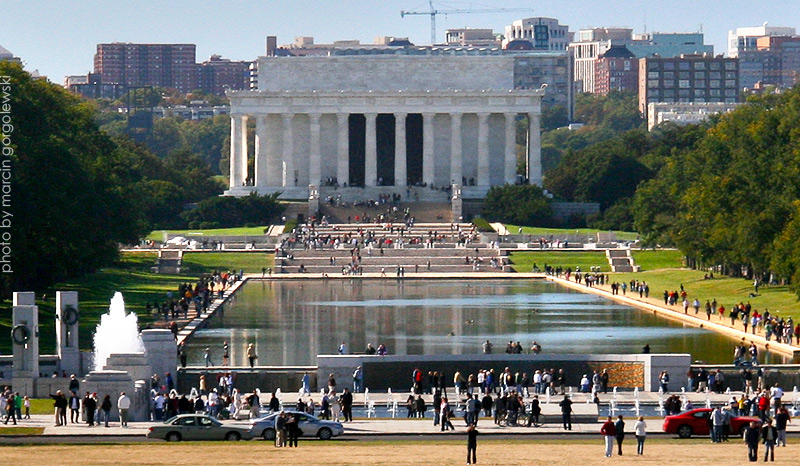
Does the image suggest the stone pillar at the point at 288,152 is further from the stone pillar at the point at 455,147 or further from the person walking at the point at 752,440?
the person walking at the point at 752,440

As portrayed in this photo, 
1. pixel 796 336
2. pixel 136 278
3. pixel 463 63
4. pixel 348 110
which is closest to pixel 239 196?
pixel 348 110

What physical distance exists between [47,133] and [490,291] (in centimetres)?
Result: 2386

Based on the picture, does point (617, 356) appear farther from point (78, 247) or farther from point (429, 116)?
point (429, 116)

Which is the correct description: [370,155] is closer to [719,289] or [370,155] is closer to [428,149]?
[428,149]

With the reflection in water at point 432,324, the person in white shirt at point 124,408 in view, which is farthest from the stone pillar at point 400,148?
the person in white shirt at point 124,408

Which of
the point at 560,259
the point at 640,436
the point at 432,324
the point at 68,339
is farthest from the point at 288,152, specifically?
the point at 640,436

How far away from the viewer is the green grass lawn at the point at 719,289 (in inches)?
3442

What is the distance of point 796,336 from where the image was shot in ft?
243

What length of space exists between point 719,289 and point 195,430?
53997mm

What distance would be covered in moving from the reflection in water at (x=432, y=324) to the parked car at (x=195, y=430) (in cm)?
1646

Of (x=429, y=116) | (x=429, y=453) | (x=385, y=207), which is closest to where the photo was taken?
(x=429, y=453)

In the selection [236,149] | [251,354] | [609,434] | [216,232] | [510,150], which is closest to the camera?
[609,434]

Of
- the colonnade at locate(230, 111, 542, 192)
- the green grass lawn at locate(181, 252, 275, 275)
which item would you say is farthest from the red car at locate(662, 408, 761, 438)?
the colonnade at locate(230, 111, 542, 192)

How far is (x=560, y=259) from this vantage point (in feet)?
400
